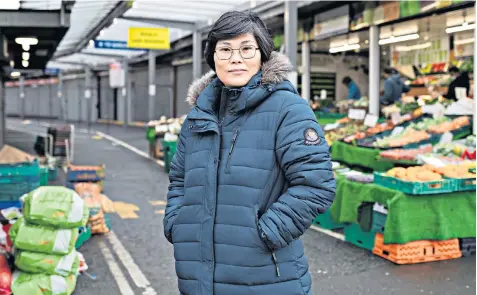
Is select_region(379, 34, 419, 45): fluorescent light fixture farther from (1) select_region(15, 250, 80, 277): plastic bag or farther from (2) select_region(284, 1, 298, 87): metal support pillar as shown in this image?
(1) select_region(15, 250, 80, 277): plastic bag

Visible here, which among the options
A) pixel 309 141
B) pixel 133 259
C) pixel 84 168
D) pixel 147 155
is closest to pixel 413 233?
pixel 133 259

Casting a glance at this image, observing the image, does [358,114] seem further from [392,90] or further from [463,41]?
[463,41]

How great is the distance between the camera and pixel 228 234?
238 cm

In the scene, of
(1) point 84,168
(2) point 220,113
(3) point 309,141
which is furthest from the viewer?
(1) point 84,168

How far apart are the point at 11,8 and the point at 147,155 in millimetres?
10340

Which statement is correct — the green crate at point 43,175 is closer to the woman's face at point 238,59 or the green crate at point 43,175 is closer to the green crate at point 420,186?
the green crate at point 420,186

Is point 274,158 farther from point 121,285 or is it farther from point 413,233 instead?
point 413,233

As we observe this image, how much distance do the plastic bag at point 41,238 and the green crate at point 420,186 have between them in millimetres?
3307

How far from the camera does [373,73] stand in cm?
1497

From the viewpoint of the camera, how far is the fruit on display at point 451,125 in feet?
30.2

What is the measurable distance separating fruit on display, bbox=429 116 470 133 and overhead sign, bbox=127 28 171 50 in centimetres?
1301

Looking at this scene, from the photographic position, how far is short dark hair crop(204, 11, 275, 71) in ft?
8.01

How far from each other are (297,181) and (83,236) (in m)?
5.19

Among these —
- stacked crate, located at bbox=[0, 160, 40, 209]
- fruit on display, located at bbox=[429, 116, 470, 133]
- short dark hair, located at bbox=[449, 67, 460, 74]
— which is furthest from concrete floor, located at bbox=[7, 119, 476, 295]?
short dark hair, located at bbox=[449, 67, 460, 74]
